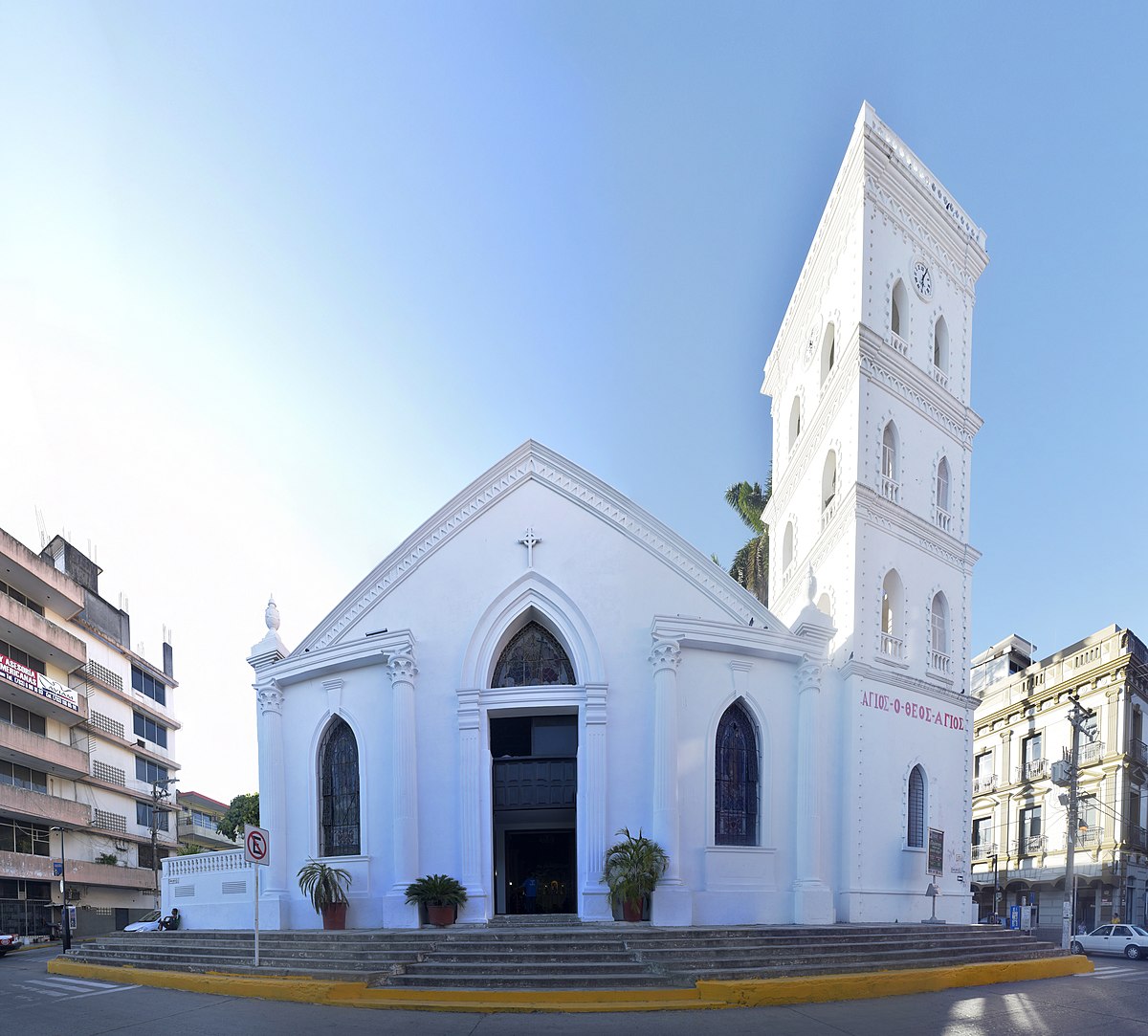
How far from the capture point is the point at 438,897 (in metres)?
15.2

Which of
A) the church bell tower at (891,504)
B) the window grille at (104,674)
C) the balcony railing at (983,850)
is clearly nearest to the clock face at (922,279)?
the church bell tower at (891,504)

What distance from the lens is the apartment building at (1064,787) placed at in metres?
31.8

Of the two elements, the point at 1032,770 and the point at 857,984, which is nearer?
the point at 857,984

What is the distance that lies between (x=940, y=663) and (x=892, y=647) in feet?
6.21

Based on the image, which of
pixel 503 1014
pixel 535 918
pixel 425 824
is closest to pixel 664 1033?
pixel 503 1014

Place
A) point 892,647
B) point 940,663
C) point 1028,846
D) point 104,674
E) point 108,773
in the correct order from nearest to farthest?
point 892,647, point 940,663, point 1028,846, point 108,773, point 104,674

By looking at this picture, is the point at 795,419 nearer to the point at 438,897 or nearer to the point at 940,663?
the point at 940,663

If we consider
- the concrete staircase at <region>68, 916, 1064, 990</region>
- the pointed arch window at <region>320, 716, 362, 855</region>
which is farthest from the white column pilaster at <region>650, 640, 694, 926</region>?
the pointed arch window at <region>320, 716, 362, 855</region>

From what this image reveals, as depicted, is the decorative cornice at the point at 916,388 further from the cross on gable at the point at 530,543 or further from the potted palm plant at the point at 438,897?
the potted palm plant at the point at 438,897

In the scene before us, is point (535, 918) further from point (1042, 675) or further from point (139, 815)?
point (139, 815)

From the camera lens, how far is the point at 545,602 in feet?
55.6

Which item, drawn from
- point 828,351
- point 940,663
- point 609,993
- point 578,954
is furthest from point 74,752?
point 940,663

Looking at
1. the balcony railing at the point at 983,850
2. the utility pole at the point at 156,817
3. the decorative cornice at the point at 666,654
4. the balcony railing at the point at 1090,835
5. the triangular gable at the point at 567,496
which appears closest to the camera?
the decorative cornice at the point at 666,654

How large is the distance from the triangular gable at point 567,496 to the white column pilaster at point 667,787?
201 cm
